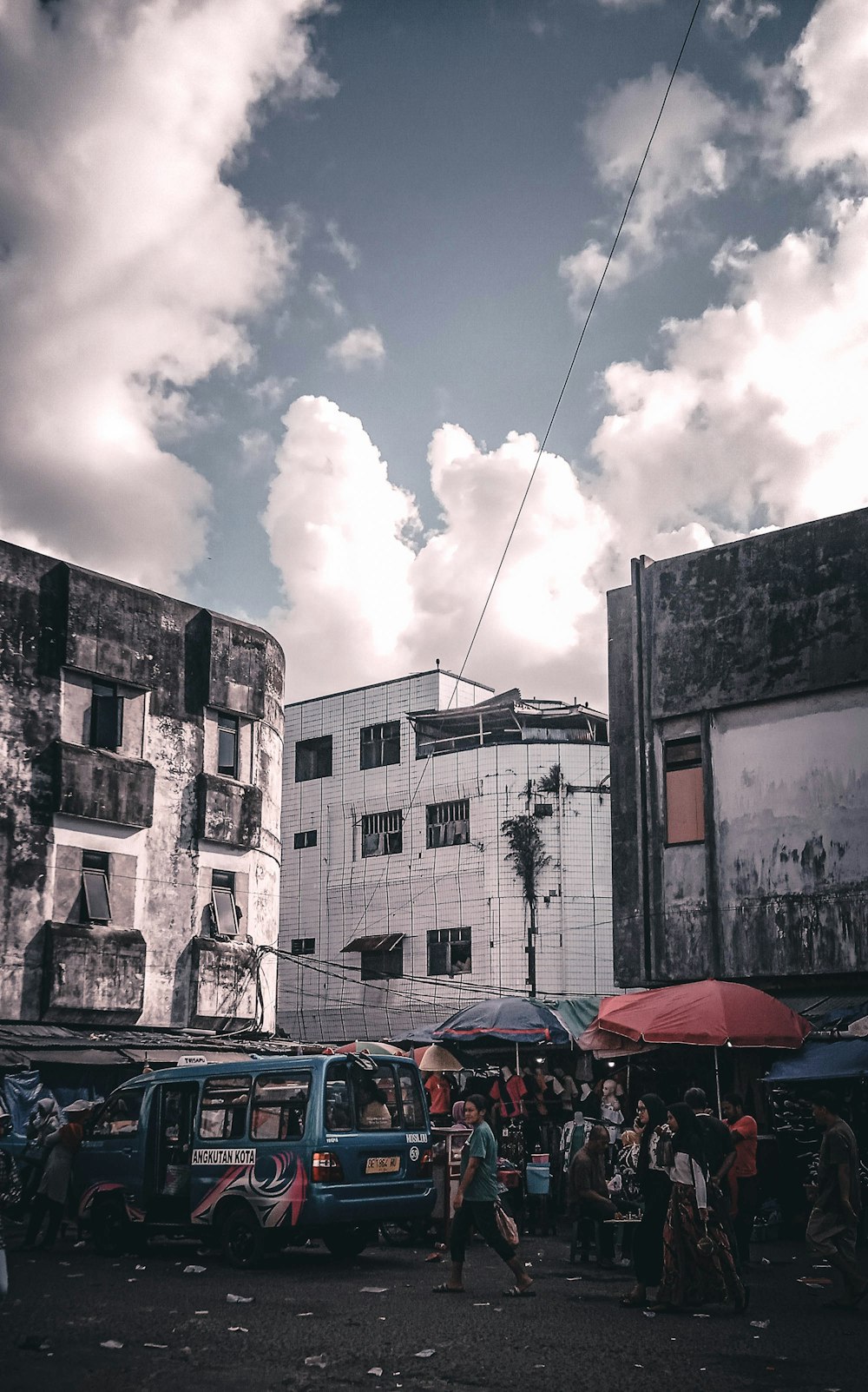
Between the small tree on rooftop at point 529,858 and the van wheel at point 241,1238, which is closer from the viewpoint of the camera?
the van wheel at point 241,1238

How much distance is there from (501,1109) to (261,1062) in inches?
271

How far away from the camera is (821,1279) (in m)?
12.8

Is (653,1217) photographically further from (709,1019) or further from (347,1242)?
(709,1019)

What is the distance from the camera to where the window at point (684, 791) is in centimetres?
2139

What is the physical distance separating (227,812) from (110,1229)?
17.8m

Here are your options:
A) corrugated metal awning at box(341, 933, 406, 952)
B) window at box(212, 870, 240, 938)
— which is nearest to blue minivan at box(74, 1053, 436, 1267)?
window at box(212, 870, 240, 938)

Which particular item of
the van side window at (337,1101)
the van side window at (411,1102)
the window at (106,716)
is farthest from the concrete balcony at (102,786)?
the van side window at (337,1101)

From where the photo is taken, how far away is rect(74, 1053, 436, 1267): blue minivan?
13.2 metres

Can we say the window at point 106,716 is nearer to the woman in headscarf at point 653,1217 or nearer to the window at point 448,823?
the window at point 448,823

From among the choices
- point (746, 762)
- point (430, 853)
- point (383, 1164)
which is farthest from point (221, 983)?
point (383, 1164)

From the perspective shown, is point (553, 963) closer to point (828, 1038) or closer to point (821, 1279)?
point (828, 1038)

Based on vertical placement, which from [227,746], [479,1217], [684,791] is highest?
[227,746]

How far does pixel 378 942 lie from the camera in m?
44.2

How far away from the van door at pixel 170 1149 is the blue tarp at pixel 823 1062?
723 centimetres
